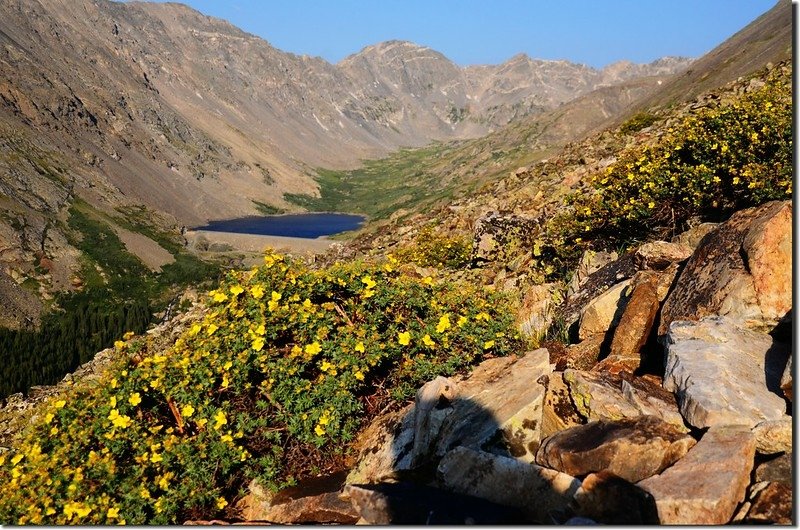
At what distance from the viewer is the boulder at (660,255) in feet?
29.1

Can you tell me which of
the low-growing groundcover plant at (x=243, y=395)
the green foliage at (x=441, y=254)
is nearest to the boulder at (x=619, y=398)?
the low-growing groundcover plant at (x=243, y=395)

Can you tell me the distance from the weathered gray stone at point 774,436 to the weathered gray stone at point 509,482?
170 centimetres

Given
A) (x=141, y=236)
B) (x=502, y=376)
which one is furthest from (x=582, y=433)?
(x=141, y=236)

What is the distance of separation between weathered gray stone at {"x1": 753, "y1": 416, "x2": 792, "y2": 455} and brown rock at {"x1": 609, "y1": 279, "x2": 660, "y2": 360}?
237 cm

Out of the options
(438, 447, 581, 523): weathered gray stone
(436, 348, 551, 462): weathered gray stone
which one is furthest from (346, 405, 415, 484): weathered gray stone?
(438, 447, 581, 523): weathered gray stone

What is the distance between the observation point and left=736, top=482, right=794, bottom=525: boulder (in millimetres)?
4098

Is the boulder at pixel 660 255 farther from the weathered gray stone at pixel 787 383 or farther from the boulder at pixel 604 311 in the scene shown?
the weathered gray stone at pixel 787 383

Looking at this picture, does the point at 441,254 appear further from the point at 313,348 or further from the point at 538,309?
the point at 313,348

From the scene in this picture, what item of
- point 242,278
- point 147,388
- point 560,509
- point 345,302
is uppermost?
point 242,278

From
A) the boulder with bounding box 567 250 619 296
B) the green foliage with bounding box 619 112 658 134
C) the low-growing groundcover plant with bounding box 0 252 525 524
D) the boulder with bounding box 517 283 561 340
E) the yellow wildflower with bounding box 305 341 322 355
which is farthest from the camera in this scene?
the green foliage with bounding box 619 112 658 134

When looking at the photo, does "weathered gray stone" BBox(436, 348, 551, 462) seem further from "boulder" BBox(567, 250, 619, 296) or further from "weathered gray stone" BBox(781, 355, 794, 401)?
"boulder" BBox(567, 250, 619, 296)

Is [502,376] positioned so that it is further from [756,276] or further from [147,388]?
[147,388]

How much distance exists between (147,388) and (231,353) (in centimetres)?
111

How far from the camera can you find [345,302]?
8047 mm
